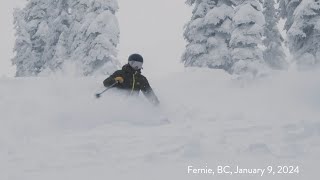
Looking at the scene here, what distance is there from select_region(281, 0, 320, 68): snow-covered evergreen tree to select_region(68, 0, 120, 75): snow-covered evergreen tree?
30.9 ft

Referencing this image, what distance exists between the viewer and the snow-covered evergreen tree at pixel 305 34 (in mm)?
21891

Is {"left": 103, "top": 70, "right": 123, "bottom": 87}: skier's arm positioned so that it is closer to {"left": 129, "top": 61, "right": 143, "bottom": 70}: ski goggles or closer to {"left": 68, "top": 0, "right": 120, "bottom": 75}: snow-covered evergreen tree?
{"left": 129, "top": 61, "right": 143, "bottom": 70}: ski goggles

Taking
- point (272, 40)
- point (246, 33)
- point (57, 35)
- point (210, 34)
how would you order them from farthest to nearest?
point (57, 35) < point (272, 40) < point (210, 34) < point (246, 33)

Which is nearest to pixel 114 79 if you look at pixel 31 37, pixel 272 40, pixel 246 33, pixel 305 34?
pixel 246 33

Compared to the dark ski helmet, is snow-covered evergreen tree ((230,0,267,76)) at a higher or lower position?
higher

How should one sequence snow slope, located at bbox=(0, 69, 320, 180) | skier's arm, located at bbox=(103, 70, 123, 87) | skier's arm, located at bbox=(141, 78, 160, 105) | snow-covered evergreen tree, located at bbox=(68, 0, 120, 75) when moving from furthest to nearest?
A: snow-covered evergreen tree, located at bbox=(68, 0, 120, 75)
skier's arm, located at bbox=(141, 78, 160, 105)
skier's arm, located at bbox=(103, 70, 123, 87)
snow slope, located at bbox=(0, 69, 320, 180)

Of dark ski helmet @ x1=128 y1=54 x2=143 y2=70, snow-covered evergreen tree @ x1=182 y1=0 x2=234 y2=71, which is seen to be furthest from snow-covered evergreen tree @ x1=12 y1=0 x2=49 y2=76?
dark ski helmet @ x1=128 y1=54 x2=143 y2=70

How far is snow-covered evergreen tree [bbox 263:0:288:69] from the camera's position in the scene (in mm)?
31922

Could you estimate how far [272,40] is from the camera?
32.4m

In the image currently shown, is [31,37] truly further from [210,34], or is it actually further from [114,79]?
[114,79]

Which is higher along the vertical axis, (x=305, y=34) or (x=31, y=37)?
(x=31, y=37)

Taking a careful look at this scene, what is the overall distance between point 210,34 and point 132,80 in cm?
1532

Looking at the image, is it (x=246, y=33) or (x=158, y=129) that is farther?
(x=246, y=33)

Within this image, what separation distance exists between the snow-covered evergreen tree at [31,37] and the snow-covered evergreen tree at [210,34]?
492 inches
